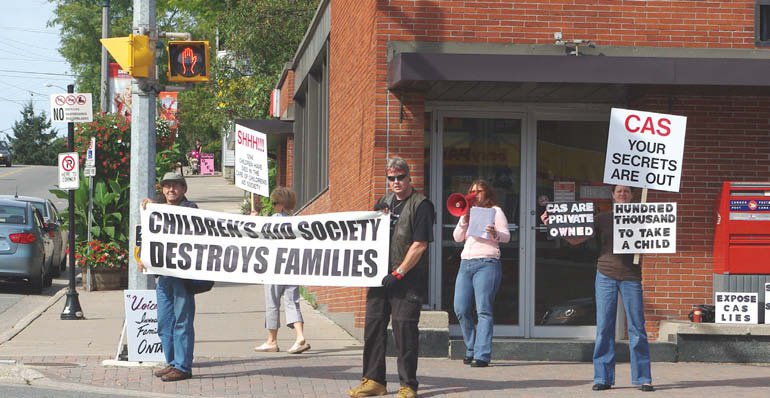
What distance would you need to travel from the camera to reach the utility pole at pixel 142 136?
10727 millimetres

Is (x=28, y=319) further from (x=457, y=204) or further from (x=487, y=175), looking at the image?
(x=457, y=204)

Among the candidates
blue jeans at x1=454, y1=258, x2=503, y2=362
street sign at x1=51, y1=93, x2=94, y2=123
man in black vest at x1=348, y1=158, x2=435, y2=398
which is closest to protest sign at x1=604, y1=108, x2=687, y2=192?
blue jeans at x1=454, y1=258, x2=503, y2=362

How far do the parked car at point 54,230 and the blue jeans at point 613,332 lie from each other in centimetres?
1363

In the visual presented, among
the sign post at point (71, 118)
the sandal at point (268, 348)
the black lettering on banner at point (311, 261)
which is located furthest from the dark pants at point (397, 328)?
the sign post at point (71, 118)

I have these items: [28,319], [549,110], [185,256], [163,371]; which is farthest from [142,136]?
[28,319]

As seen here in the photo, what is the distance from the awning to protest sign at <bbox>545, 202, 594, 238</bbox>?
191 cm

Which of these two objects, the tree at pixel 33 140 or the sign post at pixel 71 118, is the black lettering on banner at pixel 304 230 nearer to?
the sign post at pixel 71 118

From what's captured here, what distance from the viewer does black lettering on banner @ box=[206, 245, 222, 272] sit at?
9.88 m

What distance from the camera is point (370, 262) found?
9336 millimetres

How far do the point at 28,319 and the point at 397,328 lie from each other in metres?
8.08

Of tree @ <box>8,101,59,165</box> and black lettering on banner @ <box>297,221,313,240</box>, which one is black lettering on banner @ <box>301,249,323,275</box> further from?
tree @ <box>8,101,59,165</box>

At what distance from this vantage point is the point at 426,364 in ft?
37.3

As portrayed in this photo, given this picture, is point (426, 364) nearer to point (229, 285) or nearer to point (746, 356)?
point (746, 356)

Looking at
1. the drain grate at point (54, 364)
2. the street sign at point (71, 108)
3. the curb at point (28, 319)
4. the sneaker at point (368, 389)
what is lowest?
the curb at point (28, 319)
